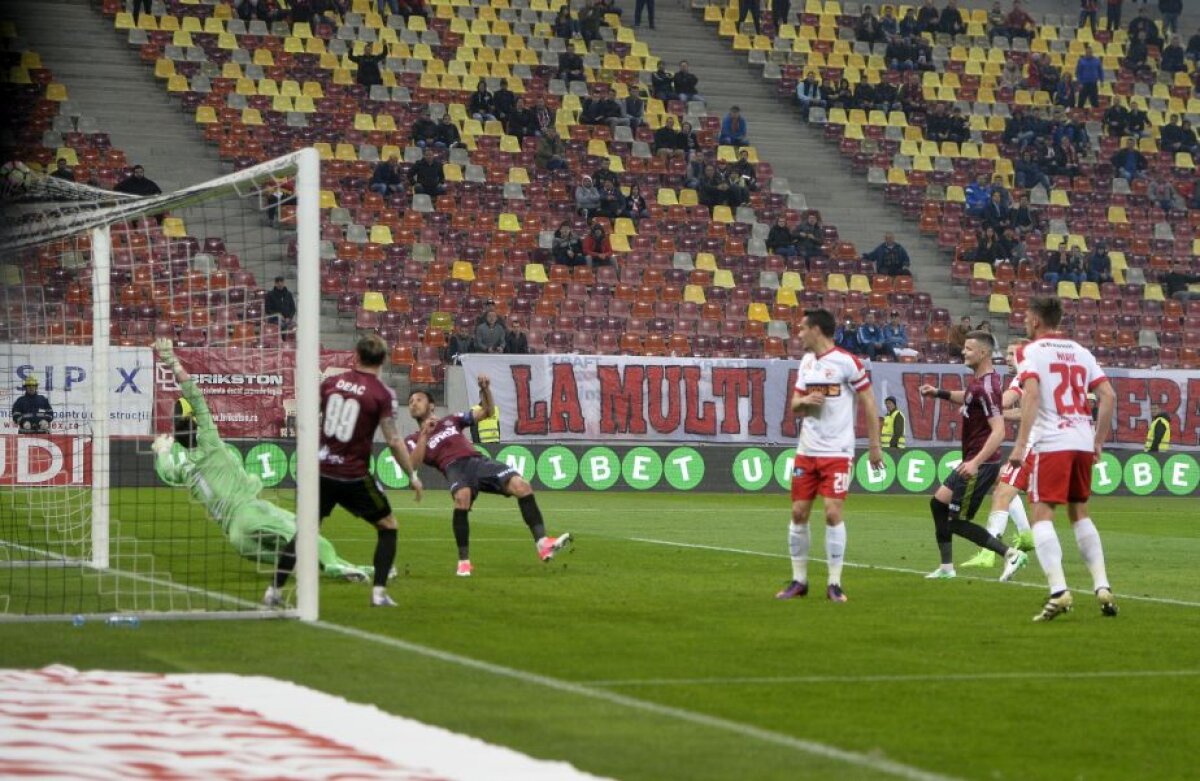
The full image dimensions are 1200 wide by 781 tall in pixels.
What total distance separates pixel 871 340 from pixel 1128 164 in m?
12.9

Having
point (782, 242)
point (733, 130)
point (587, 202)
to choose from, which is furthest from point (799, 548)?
point (733, 130)

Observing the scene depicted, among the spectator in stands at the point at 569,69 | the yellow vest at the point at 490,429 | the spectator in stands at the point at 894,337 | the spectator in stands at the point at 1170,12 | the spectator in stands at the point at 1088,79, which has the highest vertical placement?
the spectator in stands at the point at 1170,12

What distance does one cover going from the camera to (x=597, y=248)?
3934 cm

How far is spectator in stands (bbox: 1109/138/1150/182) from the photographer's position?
48.0m

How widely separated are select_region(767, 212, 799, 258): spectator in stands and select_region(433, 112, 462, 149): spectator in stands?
23.0 feet

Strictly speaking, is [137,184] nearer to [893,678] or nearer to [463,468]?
[463,468]

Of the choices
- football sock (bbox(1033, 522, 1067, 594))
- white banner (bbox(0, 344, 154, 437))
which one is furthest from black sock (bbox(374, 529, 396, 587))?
white banner (bbox(0, 344, 154, 437))

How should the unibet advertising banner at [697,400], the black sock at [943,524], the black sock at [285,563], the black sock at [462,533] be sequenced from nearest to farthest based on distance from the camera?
the black sock at [285,563] < the black sock at [462,533] < the black sock at [943,524] < the unibet advertising banner at [697,400]

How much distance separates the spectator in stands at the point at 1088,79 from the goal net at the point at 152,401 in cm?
2357

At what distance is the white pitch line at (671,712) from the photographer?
7715mm

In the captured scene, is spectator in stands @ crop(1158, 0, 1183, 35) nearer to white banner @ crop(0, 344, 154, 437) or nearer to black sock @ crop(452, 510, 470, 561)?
white banner @ crop(0, 344, 154, 437)

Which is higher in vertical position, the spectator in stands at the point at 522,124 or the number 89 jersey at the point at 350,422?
the spectator in stands at the point at 522,124

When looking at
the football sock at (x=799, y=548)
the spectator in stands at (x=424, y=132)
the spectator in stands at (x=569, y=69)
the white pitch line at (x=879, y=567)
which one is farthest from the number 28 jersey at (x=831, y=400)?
the spectator in stands at (x=569, y=69)

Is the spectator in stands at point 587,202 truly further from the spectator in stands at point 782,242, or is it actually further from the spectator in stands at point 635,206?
the spectator in stands at point 782,242
